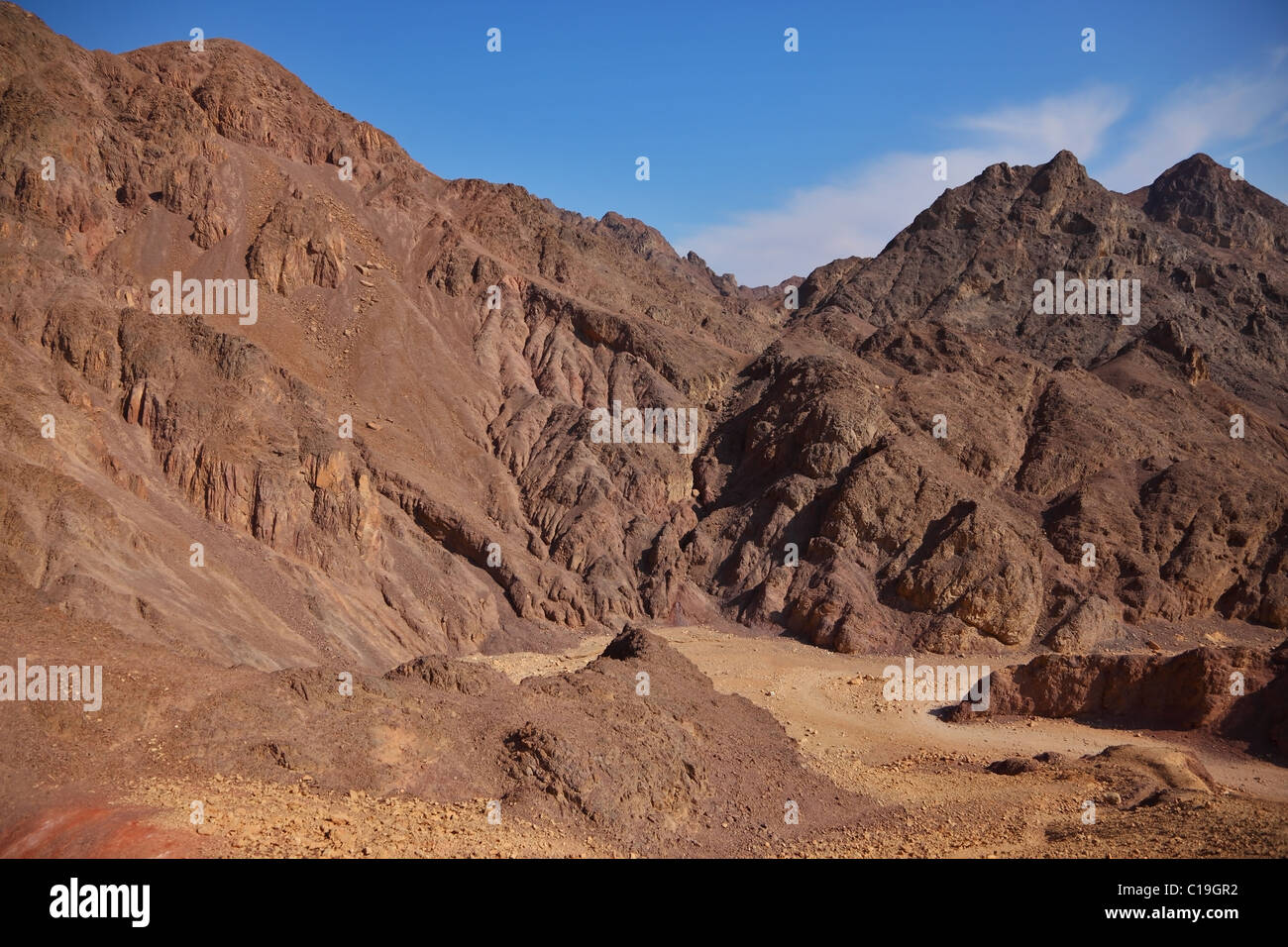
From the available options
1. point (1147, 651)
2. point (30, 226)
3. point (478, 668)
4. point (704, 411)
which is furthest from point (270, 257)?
point (1147, 651)

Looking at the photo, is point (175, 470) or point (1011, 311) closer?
point (175, 470)

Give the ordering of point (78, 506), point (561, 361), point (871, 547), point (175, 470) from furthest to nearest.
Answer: point (561, 361) < point (871, 547) < point (175, 470) < point (78, 506)

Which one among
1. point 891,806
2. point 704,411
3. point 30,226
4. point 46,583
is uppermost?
point 30,226

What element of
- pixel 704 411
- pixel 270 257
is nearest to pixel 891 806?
pixel 704 411

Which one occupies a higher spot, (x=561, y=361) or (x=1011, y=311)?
(x=1011, y=311)

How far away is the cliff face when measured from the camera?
32875mm

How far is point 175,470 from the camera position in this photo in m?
34.1

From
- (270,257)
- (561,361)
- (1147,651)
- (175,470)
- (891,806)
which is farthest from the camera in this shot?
(561,361)

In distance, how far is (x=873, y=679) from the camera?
35.9 meters

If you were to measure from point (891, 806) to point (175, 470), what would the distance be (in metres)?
26.2

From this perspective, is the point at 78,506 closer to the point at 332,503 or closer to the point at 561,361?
the point at 332,503

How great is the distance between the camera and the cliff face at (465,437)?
3288 cm

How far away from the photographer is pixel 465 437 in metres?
49.1

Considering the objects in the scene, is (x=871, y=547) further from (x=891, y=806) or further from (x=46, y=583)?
(x=46, y=583)
